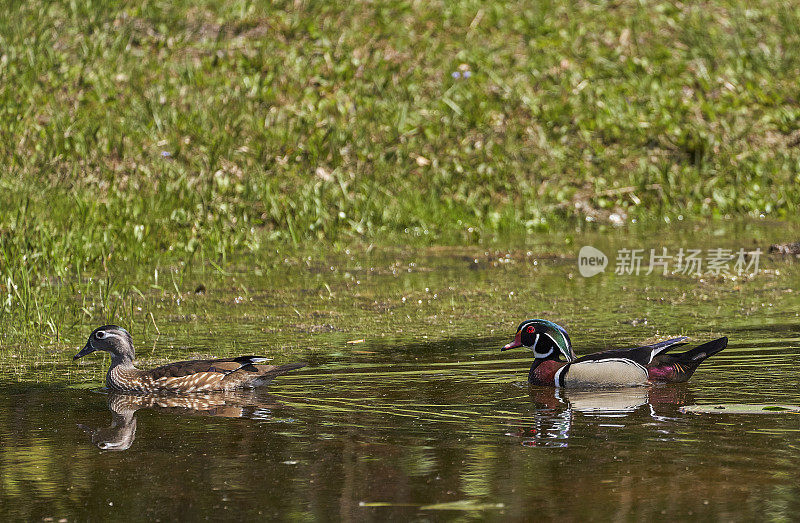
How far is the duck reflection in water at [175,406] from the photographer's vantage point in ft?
23.1

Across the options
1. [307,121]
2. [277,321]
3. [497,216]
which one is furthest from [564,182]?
[277,321]

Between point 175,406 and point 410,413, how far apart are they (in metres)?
1.56

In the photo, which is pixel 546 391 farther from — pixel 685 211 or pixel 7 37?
pixel 7 37

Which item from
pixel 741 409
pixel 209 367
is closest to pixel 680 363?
pixel 741 409

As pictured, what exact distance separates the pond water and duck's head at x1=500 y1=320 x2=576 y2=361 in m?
0.21

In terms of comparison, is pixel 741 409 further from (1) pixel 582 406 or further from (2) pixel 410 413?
(2) pixel 410 413

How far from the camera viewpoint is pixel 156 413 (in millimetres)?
7672

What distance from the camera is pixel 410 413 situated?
7277 mm

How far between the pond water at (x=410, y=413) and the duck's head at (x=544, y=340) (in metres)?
0.21

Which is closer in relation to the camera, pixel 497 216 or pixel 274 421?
pixel 274 421

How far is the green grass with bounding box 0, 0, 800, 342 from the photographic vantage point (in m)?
15.1

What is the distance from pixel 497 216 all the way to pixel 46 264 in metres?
5.85

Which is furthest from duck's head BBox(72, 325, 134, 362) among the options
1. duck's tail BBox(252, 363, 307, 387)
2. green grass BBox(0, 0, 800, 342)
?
green grass BBox(0, 0, 800, 342)

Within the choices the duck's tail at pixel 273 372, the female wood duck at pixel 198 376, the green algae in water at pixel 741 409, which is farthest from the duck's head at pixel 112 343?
the green algae in water at pixel 741 409
